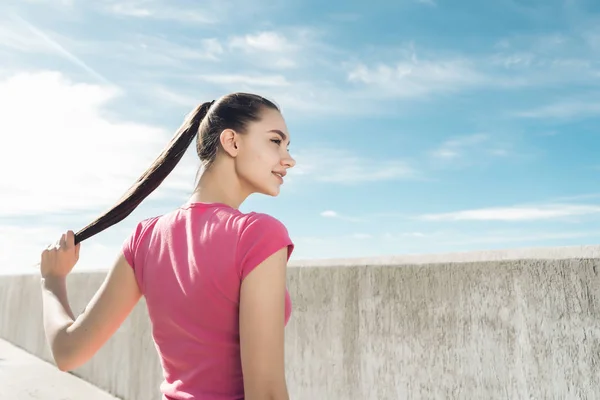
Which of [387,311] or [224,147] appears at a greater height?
[224,147]

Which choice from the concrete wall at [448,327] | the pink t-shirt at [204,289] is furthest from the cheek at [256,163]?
the concrete wall at [448,327]

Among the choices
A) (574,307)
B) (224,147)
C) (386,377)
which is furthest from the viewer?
(386,377)

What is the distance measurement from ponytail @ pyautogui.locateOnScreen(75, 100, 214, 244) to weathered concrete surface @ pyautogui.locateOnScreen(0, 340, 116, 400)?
6.30 meters

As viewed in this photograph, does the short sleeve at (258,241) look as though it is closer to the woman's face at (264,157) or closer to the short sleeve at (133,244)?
the woman's face at (264,157)

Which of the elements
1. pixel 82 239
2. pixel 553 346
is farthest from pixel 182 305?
pixel 553 346

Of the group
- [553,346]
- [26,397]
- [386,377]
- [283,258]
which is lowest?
[26,397]

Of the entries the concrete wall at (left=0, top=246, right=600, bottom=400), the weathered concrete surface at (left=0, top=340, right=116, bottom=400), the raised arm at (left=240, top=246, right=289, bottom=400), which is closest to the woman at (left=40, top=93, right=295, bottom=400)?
the raised arm at (left=240, top=246, right=289, bottom=400)

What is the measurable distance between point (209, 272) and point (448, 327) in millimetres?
2086

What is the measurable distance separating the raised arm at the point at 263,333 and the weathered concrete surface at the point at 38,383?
687cm

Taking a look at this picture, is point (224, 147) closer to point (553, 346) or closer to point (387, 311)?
point (553, 346)

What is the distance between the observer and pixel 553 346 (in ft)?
9.54

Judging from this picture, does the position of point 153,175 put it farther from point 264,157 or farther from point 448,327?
point 448,327

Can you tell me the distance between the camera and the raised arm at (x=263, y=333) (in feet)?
4.91

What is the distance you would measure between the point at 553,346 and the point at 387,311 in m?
1.05
